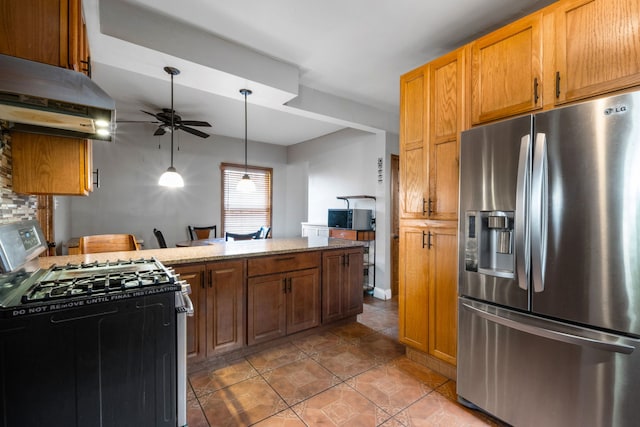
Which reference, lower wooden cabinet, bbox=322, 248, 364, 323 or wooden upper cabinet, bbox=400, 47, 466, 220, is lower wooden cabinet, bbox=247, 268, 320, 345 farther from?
wooden upper cabinet, bbox=400, 47, 466, 220

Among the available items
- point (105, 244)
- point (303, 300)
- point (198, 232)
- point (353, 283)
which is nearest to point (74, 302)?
point (303, 300)

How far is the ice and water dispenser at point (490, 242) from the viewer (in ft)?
5.60

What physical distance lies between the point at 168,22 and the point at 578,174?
282cm

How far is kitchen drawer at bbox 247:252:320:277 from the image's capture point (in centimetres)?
248

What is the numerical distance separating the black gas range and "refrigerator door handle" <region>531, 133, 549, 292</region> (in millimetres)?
1777

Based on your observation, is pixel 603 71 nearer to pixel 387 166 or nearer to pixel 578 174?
pixel 578 174

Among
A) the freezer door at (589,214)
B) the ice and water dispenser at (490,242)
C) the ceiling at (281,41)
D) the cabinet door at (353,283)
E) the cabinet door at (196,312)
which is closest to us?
the freezer door at (589,214)

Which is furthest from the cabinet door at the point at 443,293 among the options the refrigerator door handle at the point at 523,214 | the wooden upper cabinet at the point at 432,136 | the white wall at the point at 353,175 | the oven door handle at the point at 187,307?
the white wall at the point at 353,175

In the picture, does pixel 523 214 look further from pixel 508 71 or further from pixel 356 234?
pixel 356 234

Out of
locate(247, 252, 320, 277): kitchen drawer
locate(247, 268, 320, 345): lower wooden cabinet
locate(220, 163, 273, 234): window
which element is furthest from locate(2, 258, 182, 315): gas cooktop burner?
locate(220, 163, 273, 234): window

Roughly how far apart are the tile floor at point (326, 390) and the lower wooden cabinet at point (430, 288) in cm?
26

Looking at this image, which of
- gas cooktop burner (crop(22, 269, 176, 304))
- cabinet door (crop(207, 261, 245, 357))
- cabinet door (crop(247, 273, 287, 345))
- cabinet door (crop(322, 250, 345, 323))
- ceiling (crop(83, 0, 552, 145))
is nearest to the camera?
gas cooktop burner (crop(22, 269, 176, 304))

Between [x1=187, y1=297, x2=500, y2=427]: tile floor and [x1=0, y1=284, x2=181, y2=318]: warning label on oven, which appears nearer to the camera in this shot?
[x1=0, y1=284, x2=181, y2=318]: warning label on oven

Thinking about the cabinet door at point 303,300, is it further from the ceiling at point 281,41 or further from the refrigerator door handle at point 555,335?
the ceiling at point 281,41
